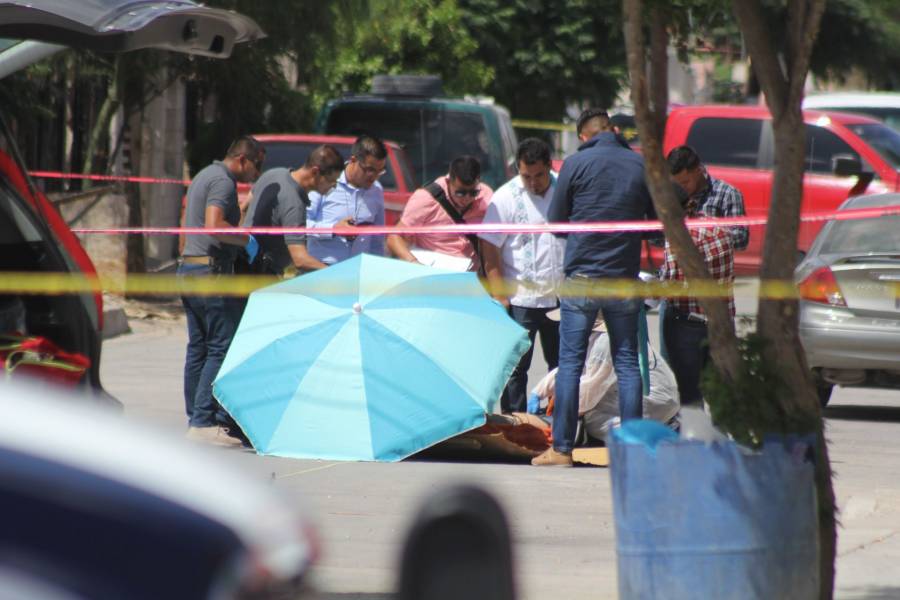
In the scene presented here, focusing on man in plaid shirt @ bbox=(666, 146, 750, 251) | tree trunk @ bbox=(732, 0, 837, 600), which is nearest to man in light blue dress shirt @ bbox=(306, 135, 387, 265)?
man in plaid shirt @ bbox=(666, 146, 750, 251)

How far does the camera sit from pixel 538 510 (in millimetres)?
7121

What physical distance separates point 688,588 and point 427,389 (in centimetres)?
366

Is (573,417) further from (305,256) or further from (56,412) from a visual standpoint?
(56,412)

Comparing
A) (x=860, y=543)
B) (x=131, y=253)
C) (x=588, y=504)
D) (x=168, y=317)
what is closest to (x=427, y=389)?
(x=588, y=504)

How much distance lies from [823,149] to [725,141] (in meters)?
1.16

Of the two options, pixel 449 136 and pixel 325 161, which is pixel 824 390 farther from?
pixel 449 136

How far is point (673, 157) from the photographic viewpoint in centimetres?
869

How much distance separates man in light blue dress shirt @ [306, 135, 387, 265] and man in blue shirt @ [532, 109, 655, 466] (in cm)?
192

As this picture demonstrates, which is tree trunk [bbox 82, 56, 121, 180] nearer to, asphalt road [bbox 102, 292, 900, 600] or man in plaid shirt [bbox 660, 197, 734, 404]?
asphalt road [bbox 102, 292, 900, 600]

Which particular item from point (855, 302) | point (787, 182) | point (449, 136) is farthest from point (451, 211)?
point (449, 136)

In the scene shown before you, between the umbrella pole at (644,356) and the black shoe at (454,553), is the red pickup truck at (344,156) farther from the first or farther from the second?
the black shoe at (454,553)

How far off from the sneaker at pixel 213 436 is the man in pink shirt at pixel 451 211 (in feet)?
5.47

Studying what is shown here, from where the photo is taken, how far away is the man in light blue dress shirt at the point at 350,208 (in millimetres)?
9742

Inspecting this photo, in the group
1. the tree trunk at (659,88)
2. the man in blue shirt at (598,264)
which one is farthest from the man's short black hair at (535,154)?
the tree trunk at (659,88)
